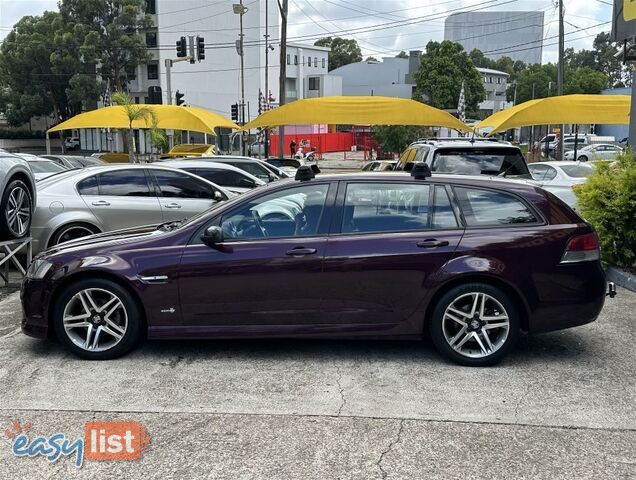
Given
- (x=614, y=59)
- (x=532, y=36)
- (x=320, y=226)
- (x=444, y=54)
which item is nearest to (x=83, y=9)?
(x=444, y=54)

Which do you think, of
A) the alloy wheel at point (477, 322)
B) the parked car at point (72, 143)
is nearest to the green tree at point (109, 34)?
the parked car at point (72, 143)

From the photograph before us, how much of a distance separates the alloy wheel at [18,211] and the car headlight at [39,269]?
101 inches

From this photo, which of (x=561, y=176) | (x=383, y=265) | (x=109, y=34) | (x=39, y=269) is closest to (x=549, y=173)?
(x=561, y=176)

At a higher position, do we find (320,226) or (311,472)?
(320,226)

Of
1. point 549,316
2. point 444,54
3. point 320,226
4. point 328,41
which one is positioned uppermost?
point 328,41

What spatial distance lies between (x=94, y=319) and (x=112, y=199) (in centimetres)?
402

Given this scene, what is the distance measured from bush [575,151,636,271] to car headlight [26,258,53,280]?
5.92 meters

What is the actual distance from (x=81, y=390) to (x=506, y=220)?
343cm

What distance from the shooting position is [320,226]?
507 centimetres

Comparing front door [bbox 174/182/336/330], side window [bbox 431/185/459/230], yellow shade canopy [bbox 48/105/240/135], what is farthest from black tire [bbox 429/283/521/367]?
yellow shade canopy [bbox 48/105/240/135]

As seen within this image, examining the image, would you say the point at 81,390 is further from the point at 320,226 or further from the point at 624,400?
the point at 624,400

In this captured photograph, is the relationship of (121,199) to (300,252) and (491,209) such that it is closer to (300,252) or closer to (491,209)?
(300,252)

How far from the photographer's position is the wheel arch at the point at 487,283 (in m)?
4.92

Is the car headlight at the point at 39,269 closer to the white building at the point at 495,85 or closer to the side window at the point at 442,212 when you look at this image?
the side window at the point at 442,212
